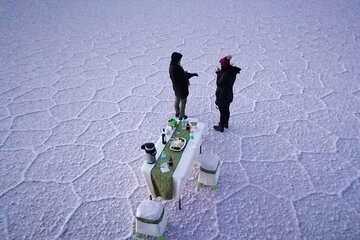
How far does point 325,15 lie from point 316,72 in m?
4.86

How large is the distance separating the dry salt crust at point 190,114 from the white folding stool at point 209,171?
0.13 m

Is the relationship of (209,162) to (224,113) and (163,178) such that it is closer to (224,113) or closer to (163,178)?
(163,178)

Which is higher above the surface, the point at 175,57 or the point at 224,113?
the point at 175,57

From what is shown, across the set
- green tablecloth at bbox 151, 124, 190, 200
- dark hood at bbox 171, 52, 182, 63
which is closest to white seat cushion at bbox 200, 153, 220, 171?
green tablecloth at bbox 151, 124, 190, 200

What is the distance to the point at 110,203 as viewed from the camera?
145 inches

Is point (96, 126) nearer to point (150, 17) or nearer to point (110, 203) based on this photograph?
point (110, 203)

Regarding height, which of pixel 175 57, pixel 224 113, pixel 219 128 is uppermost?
pixel 175 57

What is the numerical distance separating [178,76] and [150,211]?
6.89ft

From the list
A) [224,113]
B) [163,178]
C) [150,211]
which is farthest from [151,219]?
[224,113]

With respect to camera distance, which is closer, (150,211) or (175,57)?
(150,211)

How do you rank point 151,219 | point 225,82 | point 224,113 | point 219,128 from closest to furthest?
point 151,219 < point 225,82 < point 224,113 < point 219,128

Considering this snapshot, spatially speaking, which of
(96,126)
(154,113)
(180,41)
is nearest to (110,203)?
(96,126)

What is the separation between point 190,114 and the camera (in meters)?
5.35

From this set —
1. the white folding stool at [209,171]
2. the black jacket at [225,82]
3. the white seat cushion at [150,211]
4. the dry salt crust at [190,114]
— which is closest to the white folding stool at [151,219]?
the white seat cushion at [150,211]
